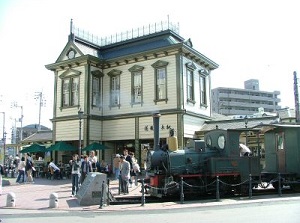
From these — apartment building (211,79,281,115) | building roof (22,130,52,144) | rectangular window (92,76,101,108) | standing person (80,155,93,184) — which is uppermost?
apartment building (211,79,281,115)

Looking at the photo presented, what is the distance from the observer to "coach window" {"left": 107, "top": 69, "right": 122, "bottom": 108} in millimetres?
26031

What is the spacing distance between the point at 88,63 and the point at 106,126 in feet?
15.4

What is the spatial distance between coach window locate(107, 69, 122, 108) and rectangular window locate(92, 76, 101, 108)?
3.10ft

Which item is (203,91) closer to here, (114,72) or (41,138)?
(114,72)

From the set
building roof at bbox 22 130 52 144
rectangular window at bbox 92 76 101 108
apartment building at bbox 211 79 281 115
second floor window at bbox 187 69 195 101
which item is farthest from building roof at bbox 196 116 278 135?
apartment building at bbox 211 79 281 115

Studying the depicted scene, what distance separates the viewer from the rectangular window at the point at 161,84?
941 inches

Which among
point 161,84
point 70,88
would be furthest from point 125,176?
point 70,88

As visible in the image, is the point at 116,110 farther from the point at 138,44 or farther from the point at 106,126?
the point at 138,44

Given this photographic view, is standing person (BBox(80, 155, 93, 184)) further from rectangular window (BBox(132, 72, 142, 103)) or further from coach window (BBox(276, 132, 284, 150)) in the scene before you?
rectangular window (BBox(132, 72, 142, 103))

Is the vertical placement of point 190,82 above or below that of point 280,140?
above

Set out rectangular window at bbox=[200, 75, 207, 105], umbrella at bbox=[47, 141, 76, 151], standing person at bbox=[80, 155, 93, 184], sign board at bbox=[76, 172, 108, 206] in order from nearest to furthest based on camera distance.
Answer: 1. sign board at bbox=[76, 172, 108, 206]
2. standing person at bbox=[80, 155, 93, 184]
3. umbrella at bbox=[47, 141, 76, 151]
4. rectangular window at bbox=[200, 75, 207, 105]

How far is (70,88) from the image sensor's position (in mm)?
26828

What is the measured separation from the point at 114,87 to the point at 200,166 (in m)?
13.1

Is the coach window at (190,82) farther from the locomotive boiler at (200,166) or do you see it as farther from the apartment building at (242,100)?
the apartment building at (242,100)
